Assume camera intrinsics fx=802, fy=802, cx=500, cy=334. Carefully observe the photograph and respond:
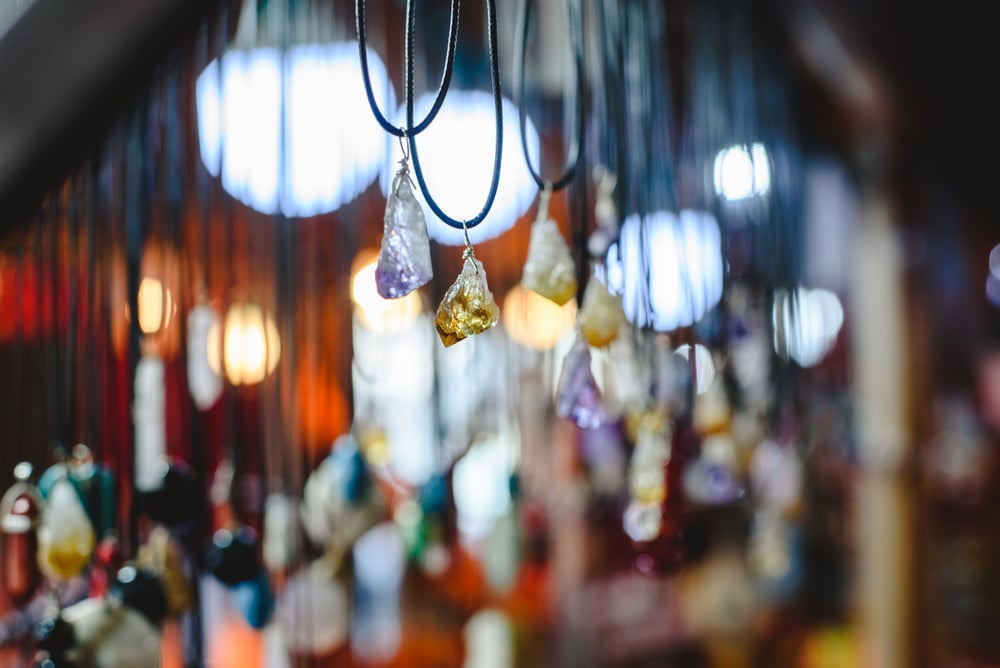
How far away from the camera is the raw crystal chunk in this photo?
1.86 ft

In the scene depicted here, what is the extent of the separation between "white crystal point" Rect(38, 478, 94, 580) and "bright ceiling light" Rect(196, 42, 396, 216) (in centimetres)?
32

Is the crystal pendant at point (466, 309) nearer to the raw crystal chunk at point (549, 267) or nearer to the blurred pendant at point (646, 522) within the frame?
the raw crystal chunk at point (549, 267)

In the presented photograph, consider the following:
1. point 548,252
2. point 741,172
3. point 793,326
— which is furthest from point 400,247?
point 741,172

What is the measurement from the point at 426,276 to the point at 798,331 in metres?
0.95

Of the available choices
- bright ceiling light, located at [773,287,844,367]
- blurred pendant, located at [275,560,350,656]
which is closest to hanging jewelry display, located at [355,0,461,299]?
blurred pendant, located at [275,560,350,656]

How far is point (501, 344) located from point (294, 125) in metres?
0.62

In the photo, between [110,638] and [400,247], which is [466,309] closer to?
[400,247]

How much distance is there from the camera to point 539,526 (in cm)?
217

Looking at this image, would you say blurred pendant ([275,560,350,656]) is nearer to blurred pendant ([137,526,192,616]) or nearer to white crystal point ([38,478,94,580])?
blurred pendant ([137,526,192,616])

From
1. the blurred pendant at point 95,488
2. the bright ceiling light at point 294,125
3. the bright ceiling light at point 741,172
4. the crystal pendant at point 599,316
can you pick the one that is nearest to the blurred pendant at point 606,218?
the crystal pendant at point 599,316

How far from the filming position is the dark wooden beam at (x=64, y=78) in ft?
1.50

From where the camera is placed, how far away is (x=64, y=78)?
1.55 feet

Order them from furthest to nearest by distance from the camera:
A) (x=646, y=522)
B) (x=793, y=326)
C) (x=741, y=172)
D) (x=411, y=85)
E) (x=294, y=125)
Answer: (x=294, y=125) < (x=741, y=172) < (x=793, y=326) < (x=646, y=522) < (x=411, y=85)

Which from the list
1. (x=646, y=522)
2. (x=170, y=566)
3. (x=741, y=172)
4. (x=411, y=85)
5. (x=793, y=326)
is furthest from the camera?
(x=741, y=172)
